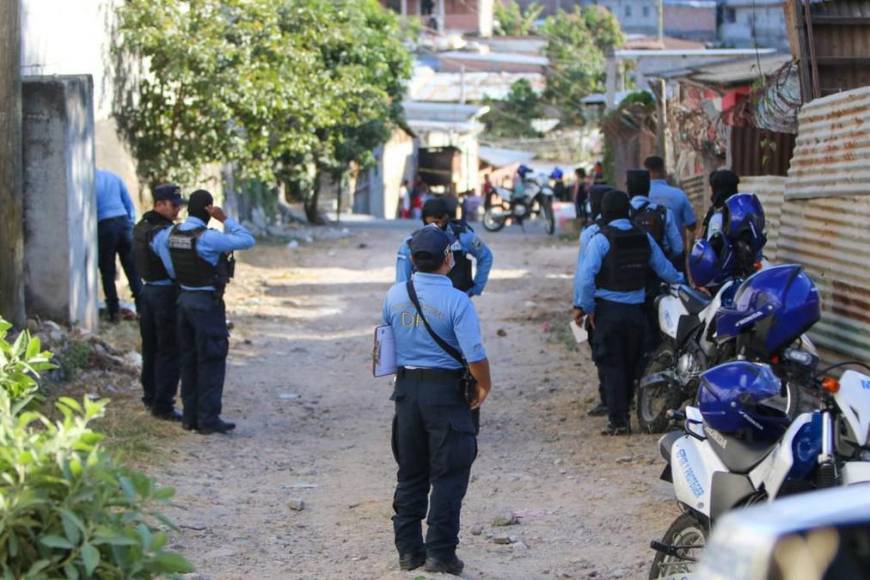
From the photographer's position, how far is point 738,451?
210 inches

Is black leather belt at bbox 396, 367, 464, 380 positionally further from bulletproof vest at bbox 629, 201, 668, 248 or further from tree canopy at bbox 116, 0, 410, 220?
tree canopy at bbox 116, 0, 410, 220

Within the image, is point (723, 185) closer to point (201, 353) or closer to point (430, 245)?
point (201, 353)

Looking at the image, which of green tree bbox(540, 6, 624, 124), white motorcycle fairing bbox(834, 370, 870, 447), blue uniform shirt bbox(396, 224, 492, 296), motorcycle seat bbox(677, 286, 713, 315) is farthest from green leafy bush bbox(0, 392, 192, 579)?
green tree bbox(540, 6, 624, 124)

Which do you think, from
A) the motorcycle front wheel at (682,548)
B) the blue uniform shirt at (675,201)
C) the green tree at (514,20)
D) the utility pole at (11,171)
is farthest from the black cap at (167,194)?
the green tree at (514,20)

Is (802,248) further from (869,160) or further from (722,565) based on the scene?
(722,565)

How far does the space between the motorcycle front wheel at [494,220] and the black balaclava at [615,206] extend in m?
22.9

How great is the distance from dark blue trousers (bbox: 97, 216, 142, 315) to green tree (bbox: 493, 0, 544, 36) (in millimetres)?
52696

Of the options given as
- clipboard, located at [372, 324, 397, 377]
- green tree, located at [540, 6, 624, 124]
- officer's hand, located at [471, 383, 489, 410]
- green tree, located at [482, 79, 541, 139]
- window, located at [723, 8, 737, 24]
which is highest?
window, located at [723, 8, 737, 24]

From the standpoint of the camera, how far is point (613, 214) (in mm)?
9250

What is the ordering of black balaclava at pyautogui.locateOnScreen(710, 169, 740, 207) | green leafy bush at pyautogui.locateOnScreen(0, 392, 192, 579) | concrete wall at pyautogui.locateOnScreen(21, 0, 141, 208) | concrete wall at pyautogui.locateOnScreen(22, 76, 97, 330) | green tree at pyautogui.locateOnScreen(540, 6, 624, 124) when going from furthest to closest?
1. green tree at pyautogui.locateOnScreen(540, 6, 624, 124)
2. concrete wall at pyautogui.locateOnScreen(21, 0, 141, 208)
3. concrete wall at pyautogui.locateOnScreen(22, 76, 97, 330)
4. black balaclava at pyautogui.locateOnScreen(710, 169, 740, 207)
5. green leafy bush at pyautogui.locateOnScreen(0, 392, 192, 579)

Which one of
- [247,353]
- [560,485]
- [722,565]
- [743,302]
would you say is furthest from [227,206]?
[722,565]

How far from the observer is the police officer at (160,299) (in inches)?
390

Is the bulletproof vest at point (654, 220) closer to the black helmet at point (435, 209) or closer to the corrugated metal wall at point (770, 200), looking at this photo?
the corrugated metal wall at point (770, 200)

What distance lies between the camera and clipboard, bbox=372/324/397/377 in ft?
20.7
